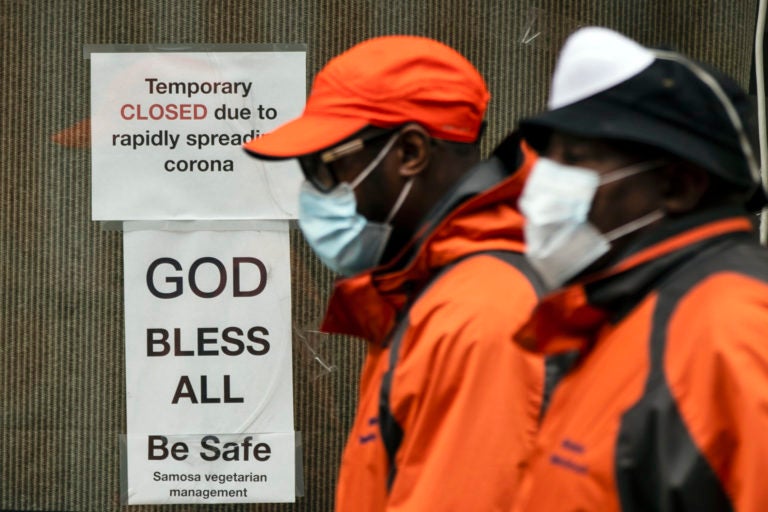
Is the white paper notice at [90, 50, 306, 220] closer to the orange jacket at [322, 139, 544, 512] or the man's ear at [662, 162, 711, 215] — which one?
the orange jacket at [322, 139, 544, 512]

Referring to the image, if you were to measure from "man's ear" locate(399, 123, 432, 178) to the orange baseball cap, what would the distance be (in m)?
0.02

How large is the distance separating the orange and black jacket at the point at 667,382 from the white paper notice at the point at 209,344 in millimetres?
2755

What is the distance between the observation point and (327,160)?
2432 millimetres

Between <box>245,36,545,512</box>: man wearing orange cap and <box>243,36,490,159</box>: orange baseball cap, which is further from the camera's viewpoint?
<box>243,36,490,159</box>: orange baseball cap

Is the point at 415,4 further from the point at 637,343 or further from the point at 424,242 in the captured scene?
the point at 637,343

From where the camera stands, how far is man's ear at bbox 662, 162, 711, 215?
1.59 metres

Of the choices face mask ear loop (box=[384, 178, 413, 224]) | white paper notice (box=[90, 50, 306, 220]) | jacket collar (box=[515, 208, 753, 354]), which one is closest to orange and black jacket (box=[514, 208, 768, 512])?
jacket collar (box=[515, 208, 753, 354])

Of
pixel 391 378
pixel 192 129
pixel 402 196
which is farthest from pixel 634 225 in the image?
pixel 192 129

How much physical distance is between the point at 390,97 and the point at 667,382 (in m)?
1.09

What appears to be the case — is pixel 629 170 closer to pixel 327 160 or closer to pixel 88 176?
pixel 327 160

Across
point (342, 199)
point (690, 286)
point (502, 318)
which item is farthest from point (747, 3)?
point (690, 286)

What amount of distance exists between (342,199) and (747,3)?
2.48 metres

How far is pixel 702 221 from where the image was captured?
157cm

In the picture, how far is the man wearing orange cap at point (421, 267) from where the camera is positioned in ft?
6.32
